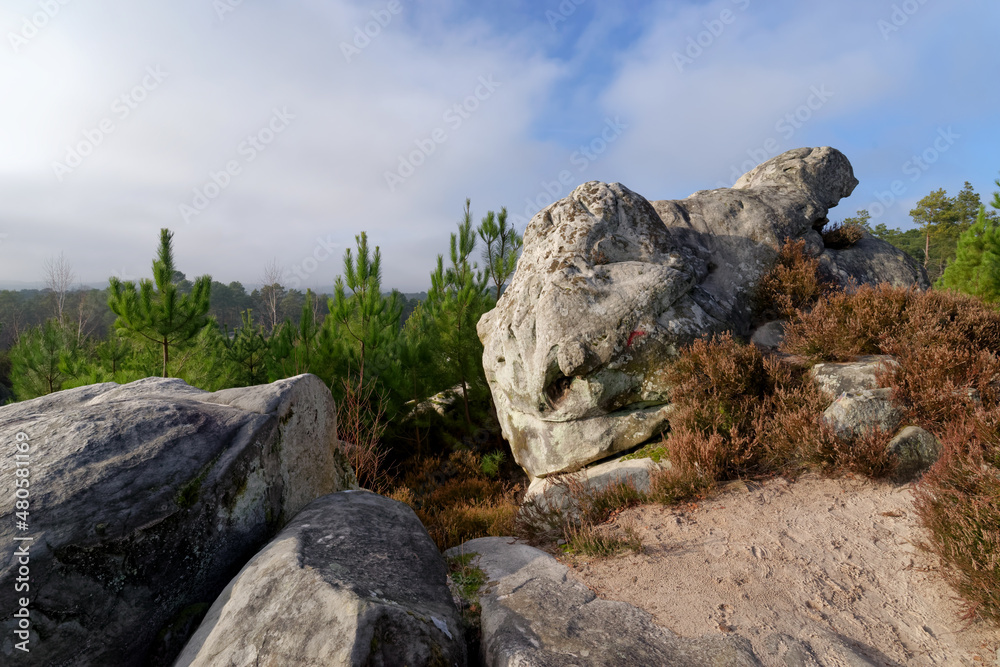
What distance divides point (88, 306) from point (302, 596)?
57012 millimetres

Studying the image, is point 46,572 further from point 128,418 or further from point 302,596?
point 302,596

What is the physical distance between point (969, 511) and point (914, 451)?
1.59 metres

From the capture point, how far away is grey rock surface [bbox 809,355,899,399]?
514 cm

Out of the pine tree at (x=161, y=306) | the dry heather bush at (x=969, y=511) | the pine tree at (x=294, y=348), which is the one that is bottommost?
the dry heather bush at (x=969, y=511)

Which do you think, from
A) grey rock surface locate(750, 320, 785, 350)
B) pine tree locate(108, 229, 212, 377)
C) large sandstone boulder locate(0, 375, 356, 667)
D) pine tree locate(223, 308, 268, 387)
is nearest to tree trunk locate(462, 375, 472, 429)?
pine tree locate(223, 308, 268, 387)

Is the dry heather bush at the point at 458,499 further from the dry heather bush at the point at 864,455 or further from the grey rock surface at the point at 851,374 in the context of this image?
the grey rock surface at the point at 851,374

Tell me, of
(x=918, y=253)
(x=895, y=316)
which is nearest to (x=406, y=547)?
(x=895, y=316)

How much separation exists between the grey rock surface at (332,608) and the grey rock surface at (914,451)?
432 cm

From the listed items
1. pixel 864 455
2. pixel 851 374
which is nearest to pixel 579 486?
pixel 864 455

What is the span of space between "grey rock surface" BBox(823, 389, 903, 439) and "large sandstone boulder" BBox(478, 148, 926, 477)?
1.72 m

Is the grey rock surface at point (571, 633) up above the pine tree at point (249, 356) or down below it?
below

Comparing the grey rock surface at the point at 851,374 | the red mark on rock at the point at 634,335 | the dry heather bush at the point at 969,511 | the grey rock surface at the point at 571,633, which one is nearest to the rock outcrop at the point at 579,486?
the grey rock surface at the point at 571,633

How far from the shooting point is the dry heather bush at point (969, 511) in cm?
282

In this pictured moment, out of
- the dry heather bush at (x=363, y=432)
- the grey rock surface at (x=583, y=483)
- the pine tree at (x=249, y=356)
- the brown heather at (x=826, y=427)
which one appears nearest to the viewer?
the brown heather at (x=826, y=427)
